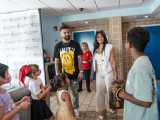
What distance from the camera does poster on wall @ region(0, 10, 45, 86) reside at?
3312mm

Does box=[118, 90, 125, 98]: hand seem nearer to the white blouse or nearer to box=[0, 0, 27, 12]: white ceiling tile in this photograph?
the white blouse

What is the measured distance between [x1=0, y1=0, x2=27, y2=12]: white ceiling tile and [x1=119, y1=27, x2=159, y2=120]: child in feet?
10.2

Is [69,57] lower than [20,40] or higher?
lower

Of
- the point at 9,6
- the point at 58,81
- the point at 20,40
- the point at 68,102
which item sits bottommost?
the point at 68,102

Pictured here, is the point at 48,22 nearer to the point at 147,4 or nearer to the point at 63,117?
the point at 147,4

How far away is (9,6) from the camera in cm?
327

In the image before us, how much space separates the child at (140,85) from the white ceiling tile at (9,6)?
3.11 meters

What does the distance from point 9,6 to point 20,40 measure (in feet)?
2.83

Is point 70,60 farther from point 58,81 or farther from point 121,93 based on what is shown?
point 121,93

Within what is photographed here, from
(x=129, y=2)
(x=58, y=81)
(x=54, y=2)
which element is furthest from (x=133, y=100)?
(x=129, y=2)

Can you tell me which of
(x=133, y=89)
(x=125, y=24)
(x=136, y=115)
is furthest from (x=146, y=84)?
(x=125, y=24)

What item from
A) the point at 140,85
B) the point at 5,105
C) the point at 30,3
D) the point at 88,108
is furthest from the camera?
the point at 30,3

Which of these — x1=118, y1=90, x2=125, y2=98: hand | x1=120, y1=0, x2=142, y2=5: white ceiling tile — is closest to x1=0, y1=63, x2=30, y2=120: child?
x1=118, y1=90, x2=125, y2=98: hand

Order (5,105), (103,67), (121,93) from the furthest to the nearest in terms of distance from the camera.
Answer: (103,67) → (5,105) → (121,93)
